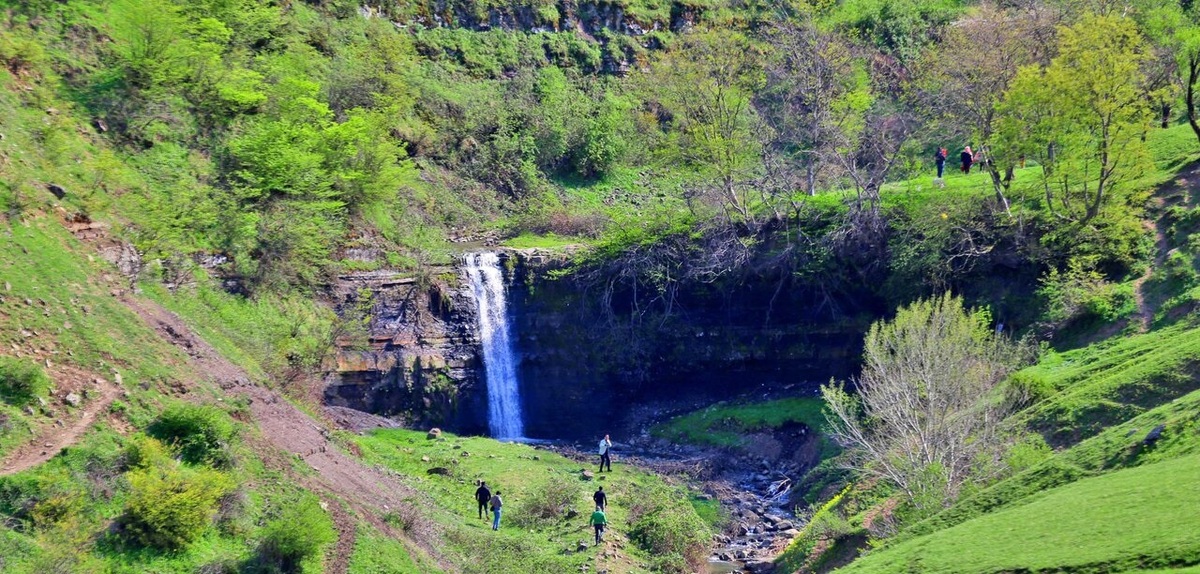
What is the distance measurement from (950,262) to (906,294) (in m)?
2.20

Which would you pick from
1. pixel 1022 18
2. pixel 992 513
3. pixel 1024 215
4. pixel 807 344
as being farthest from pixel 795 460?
pixel 1022 18

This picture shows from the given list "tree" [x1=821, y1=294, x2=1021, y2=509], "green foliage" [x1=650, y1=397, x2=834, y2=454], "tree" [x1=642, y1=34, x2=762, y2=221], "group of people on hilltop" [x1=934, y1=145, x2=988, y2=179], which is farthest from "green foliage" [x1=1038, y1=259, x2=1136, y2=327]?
"tree" [x1=642, y1=34, x2=762, y2=221]

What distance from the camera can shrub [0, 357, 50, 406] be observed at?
2112 centimetres

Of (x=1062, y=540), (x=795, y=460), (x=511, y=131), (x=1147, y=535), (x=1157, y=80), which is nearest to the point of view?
(x=1147, y=535)

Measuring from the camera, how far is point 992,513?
19.2 metres

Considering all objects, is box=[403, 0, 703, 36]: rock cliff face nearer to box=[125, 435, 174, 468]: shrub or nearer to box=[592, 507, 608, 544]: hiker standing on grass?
box=[592, 507, 608, 544]: hiker standing on grass

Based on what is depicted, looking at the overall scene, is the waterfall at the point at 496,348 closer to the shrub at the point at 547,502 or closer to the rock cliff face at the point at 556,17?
the shrub at the point at 547,502

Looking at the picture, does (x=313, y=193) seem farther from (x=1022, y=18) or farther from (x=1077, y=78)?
(x=1022, y=18)

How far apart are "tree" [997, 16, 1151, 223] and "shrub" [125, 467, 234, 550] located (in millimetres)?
28395

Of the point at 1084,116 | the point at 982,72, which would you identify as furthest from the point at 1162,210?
the point at 982,72

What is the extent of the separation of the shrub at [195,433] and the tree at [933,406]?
1461 cm

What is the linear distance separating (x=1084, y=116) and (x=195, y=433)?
2895 centimetres

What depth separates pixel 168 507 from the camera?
20672 millimetres

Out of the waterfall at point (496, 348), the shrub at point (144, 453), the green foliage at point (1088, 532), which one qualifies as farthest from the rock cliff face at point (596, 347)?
the green foliage at point (1088, 532)
